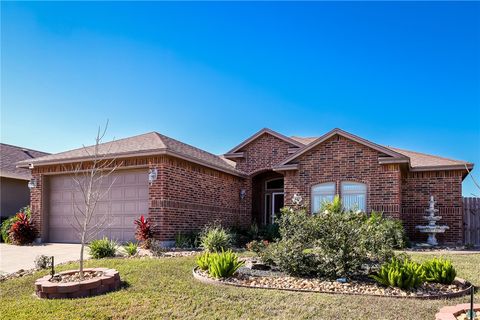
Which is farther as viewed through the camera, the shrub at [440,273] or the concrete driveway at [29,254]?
the concrete driveway at [29,254]

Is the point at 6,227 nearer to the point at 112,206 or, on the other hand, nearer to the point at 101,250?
the point at 112,206

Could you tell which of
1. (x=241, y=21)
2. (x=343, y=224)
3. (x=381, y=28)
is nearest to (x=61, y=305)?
(x=343, y=224)

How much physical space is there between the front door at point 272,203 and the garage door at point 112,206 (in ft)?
28.4

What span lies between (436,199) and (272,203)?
8171 mm

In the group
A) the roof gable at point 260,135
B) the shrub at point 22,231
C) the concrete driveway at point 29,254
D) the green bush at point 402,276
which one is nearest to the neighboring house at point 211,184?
the shrub at point 22,231

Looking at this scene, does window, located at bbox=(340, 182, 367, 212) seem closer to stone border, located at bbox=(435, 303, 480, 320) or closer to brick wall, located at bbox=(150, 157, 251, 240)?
brick wall, located at bbox=(150, 157, 251, 240)

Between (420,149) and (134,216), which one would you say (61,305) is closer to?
(134,216)

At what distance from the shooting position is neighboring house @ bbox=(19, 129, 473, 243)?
46.9 feet

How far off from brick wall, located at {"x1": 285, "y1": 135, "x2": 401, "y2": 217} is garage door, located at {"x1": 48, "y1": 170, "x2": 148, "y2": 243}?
6182 mm

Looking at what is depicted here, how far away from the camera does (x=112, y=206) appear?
49.4 feet

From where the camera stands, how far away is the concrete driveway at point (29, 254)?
10812mm

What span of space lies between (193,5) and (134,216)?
7.62m

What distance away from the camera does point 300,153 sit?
16.6m

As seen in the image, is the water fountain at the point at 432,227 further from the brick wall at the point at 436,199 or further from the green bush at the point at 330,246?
the green bush at the point at 330,246
